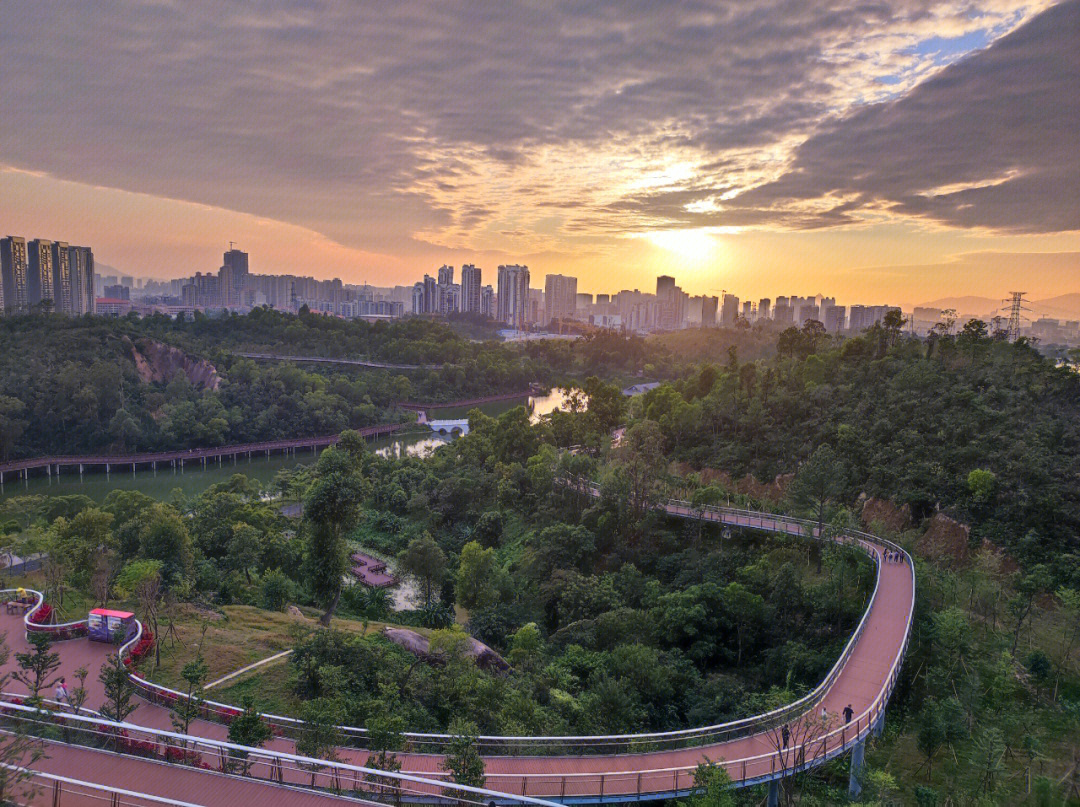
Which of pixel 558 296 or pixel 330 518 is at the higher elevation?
pixel 558 296

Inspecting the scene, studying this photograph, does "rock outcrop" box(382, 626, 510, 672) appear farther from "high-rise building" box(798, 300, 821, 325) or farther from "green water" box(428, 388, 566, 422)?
"high-rise building" box(798, 300, 821, 325)

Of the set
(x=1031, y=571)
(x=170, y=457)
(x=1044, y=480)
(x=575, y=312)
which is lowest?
(x=170, y=457)

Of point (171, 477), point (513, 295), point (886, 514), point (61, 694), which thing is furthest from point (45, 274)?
point (886, 514)

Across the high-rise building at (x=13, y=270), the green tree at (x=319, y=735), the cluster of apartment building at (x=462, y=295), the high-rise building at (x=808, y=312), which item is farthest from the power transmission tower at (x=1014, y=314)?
the cluster of apartment building at (x=462, y=295)

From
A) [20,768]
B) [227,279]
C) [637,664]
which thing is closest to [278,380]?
[637,664]

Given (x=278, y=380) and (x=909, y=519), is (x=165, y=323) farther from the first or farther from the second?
(x=909, y=519)

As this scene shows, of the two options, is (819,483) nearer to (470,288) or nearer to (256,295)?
(470,288)

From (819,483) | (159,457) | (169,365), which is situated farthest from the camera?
(169,365)
